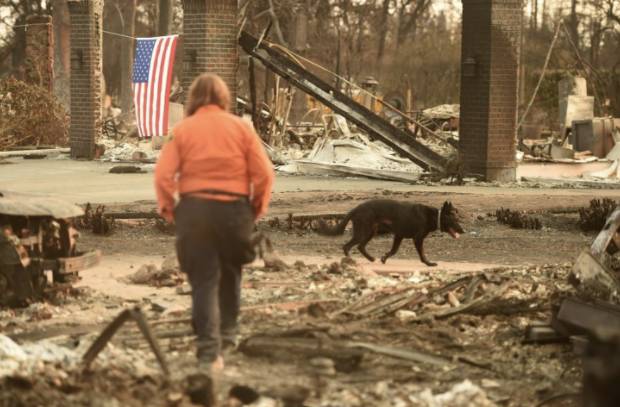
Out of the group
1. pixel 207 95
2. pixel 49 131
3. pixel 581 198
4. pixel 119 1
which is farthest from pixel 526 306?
pixel 119 1

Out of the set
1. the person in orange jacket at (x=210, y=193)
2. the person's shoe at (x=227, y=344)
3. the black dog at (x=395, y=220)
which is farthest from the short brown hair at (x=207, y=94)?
the black dog at (x=395, y=220)

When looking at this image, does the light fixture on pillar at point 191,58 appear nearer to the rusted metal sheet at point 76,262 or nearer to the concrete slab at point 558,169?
the concrete slab at point 558,169

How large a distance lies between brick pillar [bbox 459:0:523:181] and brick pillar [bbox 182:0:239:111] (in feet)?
14.2

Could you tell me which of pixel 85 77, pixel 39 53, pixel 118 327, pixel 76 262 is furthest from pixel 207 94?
pixel 39 53

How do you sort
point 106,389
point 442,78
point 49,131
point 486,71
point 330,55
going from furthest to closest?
point 330,55 < point 442,78 < point 49,131 < point 486,71 < point 106,389

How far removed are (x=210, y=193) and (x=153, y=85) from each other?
54.1 feet

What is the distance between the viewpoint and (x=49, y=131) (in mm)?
30172

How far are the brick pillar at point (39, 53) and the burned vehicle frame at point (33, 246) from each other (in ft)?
73.9

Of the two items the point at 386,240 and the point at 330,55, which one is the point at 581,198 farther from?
the point at 330,55

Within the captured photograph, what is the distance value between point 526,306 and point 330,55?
42529 millimetres

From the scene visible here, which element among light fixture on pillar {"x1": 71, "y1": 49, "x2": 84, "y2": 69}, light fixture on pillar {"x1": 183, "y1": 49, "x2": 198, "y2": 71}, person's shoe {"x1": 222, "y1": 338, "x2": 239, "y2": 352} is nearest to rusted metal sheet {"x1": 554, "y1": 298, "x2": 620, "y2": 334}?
person's shoe {"x1": 222, "y1": 338, "x2": 239, "y2": 352}

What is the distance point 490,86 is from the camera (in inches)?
896

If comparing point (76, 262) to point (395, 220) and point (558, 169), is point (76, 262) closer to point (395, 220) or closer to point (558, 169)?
point (395, 220)

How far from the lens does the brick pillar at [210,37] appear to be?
2341 cm
